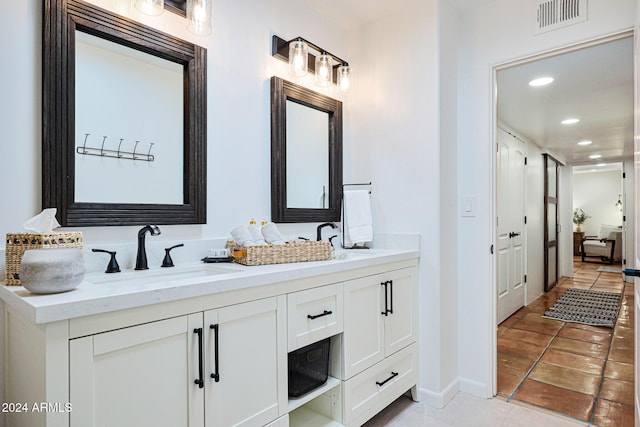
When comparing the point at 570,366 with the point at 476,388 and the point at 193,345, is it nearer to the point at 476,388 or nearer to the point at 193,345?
the point at 476,388

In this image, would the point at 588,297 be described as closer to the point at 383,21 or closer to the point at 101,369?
the point at 383,21

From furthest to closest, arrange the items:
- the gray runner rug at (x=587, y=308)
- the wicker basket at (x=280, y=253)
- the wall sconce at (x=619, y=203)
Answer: the wall sconce at (x=619, y=203), the gray runner rug at (x=587, y=308), the wicker basket at (x=280, y=253)

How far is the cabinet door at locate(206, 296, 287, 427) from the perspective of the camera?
1188 millimetres

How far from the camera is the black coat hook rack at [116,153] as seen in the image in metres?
1.40

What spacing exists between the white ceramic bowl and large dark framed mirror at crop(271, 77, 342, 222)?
3.82 feet

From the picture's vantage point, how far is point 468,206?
237cm

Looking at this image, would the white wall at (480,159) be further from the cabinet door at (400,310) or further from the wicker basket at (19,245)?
the wicker basket at (19,245)

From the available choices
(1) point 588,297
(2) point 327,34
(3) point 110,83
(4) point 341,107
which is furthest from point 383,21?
(1) point 588,297

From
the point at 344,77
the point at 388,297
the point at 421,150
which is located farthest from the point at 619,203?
the point at 388,297

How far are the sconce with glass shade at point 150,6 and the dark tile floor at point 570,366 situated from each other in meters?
2.82

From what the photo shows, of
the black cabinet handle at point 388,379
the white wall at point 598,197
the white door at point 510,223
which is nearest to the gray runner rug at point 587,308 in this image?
the white door at point 510,223

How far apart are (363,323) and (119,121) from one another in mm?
1441

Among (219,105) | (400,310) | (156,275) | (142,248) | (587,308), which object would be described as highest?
(219,105)

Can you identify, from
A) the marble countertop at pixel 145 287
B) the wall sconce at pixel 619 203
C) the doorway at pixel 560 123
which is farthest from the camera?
the wall sconce at pixel 619 203
